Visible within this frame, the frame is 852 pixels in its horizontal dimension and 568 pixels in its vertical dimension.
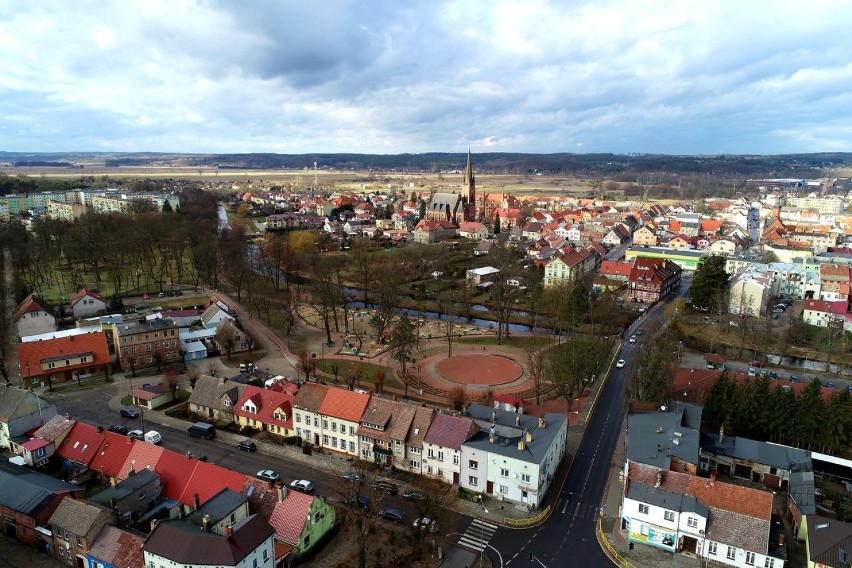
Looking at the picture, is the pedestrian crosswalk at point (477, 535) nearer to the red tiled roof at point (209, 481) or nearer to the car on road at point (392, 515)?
the car on road at point (392, 515)

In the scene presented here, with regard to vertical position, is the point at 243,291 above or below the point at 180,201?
below

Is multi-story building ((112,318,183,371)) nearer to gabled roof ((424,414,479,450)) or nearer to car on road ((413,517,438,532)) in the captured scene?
gabled roof ((424,414,479,450))

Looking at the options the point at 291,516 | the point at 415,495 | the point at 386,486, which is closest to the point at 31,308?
the point at 291,516

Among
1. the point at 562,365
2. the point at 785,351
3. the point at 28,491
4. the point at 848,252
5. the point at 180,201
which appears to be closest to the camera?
the point at 28,491

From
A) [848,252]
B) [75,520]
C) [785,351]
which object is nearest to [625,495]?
[75,520]

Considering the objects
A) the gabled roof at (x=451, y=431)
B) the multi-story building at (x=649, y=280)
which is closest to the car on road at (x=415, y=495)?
the gabled roof at (x=451, y=431)

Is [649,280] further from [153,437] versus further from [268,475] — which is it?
[153,437]

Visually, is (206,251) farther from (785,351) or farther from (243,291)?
(785,351)
